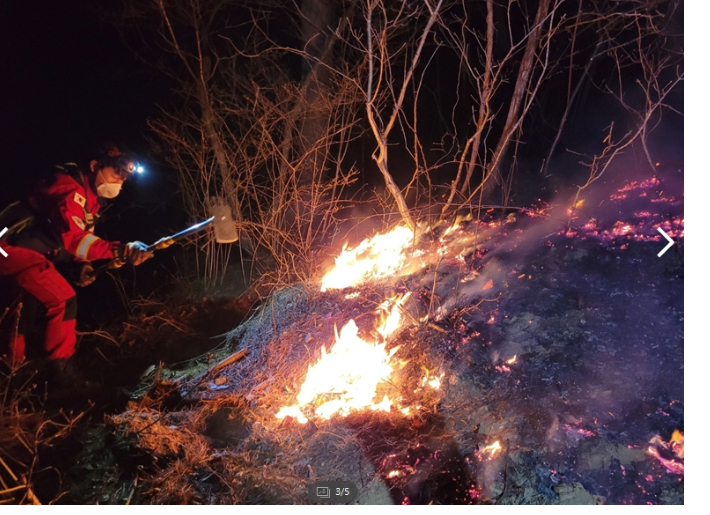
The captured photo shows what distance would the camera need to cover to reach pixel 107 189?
4488mm

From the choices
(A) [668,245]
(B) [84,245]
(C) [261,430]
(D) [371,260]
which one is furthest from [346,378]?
(A) [668,245]

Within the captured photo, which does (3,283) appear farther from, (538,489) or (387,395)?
(538,489)

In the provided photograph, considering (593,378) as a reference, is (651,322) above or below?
above

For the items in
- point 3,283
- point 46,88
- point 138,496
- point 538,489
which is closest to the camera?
point 538,489

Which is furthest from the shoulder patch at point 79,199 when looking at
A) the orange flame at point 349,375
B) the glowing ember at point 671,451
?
the glowing ember at point 671,451

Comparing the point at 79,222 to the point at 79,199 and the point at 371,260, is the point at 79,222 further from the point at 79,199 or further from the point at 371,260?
the point at 371,260

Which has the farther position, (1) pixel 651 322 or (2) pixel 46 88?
(2) pixel 46 88

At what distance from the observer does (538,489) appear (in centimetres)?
317

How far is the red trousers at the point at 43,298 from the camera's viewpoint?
4230 mm

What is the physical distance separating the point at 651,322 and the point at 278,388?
385 cm

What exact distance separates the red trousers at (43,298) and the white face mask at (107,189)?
911 mm

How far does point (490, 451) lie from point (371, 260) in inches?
111
